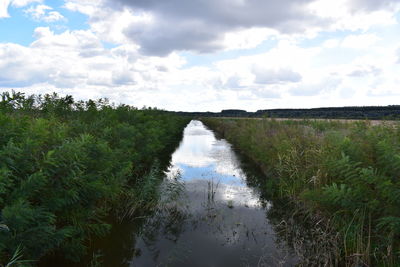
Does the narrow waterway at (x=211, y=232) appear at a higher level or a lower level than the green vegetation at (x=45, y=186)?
lower

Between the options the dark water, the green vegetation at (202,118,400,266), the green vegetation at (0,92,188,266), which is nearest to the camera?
the green vegetation at (0,92,188,266)

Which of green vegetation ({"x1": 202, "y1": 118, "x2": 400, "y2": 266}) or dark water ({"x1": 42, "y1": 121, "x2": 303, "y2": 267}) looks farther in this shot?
dark water ({"x1": 42, "y1": 121, "x2": 303, "y2": 267})

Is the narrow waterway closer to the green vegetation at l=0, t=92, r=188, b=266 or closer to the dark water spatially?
the dark water

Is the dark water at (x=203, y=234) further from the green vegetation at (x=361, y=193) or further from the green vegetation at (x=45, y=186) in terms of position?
the green vegetation at (x=361, y=193)

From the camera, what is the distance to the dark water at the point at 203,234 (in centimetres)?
636

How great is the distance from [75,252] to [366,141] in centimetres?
701

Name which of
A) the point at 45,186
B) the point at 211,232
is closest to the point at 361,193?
the point at 211,232

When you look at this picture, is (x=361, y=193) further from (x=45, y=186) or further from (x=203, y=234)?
(x=45, y=186)

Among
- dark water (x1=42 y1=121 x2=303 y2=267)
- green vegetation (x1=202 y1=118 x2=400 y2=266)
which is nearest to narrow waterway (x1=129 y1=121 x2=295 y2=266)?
dark water (x1=42 y1=121 x2=303 y2=267)

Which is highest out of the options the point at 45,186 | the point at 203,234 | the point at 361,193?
the point at 45,186

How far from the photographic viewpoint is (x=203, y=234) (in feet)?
25.0

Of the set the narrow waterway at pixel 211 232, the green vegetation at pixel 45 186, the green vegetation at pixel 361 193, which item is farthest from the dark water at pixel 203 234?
the green vegetation at pixel 361 193

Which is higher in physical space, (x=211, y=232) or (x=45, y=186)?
(x=45, y=186)

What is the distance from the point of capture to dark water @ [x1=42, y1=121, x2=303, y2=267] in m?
6.36
